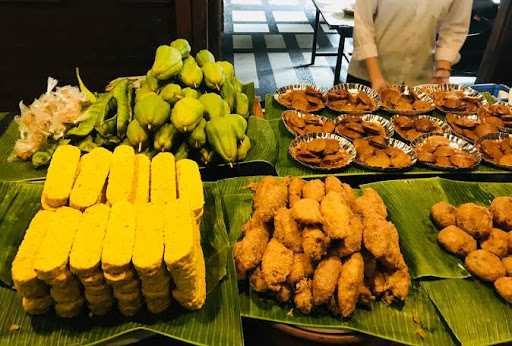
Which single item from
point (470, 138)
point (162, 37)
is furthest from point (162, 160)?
point (162, 37)

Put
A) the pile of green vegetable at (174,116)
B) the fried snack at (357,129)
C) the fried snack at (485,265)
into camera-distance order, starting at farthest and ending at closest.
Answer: the fried snack at (357,129)
the pile of green vegetable at (174,116)
the fried snack at (485,265)

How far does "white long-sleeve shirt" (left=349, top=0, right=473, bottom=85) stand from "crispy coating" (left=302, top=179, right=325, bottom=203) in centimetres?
254

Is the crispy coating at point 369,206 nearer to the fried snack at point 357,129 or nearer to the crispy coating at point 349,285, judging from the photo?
the crispy coating at point 349,285

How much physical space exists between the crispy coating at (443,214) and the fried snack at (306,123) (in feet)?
3.79

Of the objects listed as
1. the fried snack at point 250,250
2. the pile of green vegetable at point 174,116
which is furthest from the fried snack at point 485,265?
the pile of green vegetable at point 174,116

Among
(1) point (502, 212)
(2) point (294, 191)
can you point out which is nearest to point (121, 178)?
(2) point (294, 191)

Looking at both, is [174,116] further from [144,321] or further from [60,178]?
[144,321]

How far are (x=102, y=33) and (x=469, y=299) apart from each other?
198 inches

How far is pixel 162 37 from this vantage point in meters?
5.37

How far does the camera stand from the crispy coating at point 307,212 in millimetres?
2066

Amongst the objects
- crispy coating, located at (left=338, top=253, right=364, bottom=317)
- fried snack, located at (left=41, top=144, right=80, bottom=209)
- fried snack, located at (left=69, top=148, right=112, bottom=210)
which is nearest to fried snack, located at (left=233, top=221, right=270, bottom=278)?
crispy coating, located at (left=338, top=253, right=364, bottom=317)

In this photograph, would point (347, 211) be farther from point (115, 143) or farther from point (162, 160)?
point (115, 143)

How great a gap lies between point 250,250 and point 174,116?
3.96 ft

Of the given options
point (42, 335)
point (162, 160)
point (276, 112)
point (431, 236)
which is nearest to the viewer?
point (42, 335)
